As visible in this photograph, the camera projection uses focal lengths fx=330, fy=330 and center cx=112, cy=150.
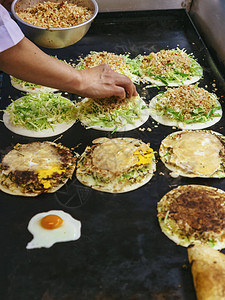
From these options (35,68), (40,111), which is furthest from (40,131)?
(35,68)

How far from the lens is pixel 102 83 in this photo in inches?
165

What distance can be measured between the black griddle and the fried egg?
0.17ft

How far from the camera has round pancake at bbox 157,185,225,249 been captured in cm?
321

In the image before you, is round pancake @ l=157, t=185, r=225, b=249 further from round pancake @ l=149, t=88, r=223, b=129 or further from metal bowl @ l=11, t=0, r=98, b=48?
metal bowl @ l=11, t=0, r=98, b=48

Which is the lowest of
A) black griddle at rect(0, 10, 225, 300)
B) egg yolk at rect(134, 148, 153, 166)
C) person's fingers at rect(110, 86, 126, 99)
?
black griddle at rect(0, 10, 225, 300)

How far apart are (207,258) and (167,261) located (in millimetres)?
369

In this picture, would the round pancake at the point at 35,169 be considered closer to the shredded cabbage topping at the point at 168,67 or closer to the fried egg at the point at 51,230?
the fried egg at the point at 51,230

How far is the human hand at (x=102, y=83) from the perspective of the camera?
13.4ft

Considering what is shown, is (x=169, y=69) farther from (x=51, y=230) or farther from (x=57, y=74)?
(x=51, y=230)

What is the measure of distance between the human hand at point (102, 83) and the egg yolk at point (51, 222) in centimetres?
161

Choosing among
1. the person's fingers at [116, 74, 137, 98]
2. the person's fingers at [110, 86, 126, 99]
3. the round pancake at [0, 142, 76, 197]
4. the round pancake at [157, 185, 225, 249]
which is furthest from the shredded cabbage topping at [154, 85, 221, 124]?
the round pancake at [0, 142, 76, 197]

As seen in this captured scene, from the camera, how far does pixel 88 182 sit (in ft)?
12.4

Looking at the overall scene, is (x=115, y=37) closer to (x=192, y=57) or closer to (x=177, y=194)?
(x=192, y=57)

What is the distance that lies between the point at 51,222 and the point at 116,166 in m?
0.98
